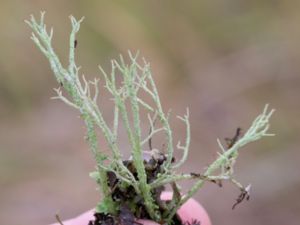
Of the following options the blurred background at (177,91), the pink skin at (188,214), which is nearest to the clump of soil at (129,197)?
the pink skin at (188,214)

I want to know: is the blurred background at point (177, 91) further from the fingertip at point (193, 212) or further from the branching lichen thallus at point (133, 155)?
the branching lichen thallus at point (133, 155)

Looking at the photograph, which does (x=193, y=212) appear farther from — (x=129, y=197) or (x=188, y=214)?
(x=129, y=197)

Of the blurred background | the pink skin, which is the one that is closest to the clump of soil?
the pink skin

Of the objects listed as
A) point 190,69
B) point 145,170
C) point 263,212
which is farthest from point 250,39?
point 145,170

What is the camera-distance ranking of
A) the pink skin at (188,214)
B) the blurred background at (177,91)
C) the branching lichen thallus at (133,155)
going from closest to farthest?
1. the branching lichen thallus at (133,155)
2. the pink skin at (188,214)
3. the blurred background at (177,91)

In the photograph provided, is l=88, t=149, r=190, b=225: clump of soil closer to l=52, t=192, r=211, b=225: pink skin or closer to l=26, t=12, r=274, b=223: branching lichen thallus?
l=26, t=12, r=274, b=223: branching lichen thallus

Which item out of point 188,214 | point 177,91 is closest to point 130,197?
point 188,214

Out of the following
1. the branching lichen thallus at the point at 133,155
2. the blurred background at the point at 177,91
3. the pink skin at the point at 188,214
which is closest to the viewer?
the branching lichen thallus at the point at 133,155

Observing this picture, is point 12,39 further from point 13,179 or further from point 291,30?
point 291,30
